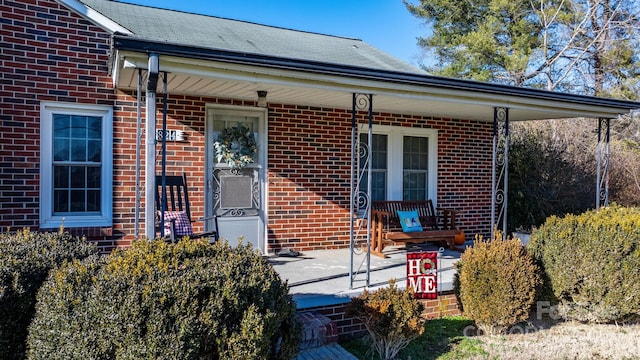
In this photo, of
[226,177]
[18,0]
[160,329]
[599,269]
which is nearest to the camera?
[160,329]

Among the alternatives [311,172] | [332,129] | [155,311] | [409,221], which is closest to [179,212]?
[311,172]

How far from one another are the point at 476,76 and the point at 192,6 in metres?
9.63

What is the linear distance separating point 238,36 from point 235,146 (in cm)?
198

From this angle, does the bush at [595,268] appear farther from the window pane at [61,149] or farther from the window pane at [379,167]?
the window pane at [61,149]

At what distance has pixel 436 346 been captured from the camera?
467 cm

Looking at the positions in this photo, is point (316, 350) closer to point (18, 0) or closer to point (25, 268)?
point (25, 268)

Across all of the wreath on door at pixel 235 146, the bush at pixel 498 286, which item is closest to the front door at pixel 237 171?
the wreath on door at pixel 235 146

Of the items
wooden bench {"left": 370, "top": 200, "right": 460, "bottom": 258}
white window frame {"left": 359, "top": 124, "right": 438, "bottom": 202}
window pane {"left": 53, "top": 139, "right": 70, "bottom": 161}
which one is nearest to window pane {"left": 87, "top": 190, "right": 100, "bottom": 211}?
window pane {"left": 53, "top": 139, "right": 70, "bottom": 161}

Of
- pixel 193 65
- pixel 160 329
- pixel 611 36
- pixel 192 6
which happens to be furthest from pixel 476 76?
pixel 160 329

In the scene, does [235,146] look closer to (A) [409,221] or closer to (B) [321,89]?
(B) [321,89]

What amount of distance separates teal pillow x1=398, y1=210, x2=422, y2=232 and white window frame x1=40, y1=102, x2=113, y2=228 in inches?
175

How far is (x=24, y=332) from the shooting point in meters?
3.06

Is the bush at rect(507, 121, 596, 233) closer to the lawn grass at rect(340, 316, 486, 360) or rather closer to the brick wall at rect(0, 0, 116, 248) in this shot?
the lawn grass at rect(340, 316, 486, 360)

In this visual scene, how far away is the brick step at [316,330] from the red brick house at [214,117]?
5.80 ft
